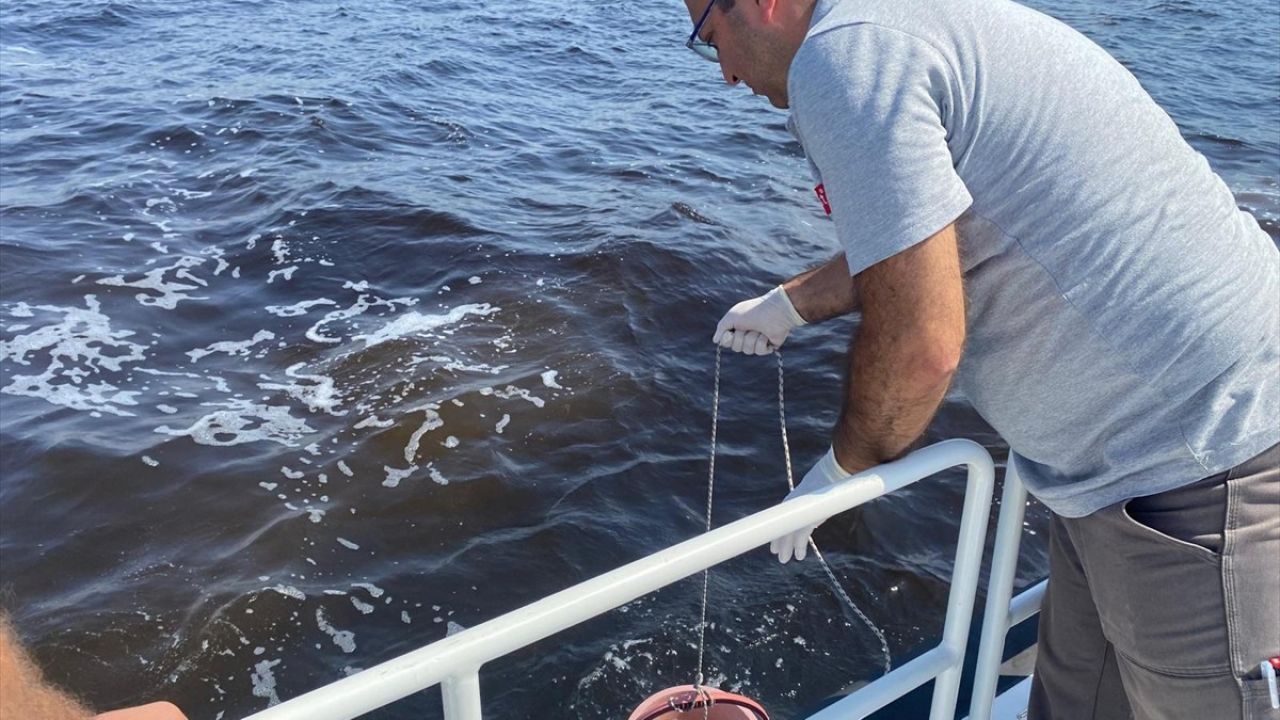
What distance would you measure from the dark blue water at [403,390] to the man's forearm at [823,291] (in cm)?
251

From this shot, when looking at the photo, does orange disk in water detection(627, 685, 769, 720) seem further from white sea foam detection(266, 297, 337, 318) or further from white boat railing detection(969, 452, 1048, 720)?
white sea foam detection(266, 297, 337, 318)

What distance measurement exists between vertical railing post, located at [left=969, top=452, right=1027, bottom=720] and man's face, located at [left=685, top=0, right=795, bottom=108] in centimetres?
91

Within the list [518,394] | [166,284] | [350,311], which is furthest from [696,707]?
[166,284]

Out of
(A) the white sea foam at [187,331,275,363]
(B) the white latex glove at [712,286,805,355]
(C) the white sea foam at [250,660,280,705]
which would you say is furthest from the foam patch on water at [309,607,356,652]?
(B) the white latex glove at [712,286,805,355]

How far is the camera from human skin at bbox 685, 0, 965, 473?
1.71m

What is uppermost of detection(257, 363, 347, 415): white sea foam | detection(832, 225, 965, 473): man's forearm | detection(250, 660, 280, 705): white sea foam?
detection(832, 225, 965, 473): man's forearm

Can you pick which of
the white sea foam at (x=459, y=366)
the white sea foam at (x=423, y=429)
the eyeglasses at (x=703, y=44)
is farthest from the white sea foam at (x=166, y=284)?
the eyeglasses at (x=703, y=44)

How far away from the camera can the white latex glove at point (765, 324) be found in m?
2.42

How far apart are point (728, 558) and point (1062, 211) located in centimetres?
82

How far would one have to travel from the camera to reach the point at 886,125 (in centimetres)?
163

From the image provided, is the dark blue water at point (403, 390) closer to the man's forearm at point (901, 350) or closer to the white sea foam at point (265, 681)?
the white sea foam at point (265, 681)

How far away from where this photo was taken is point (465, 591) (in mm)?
4902

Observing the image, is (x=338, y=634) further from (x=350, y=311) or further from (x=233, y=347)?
(x=350, y=311)

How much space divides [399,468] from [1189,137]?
10720 millimetres
